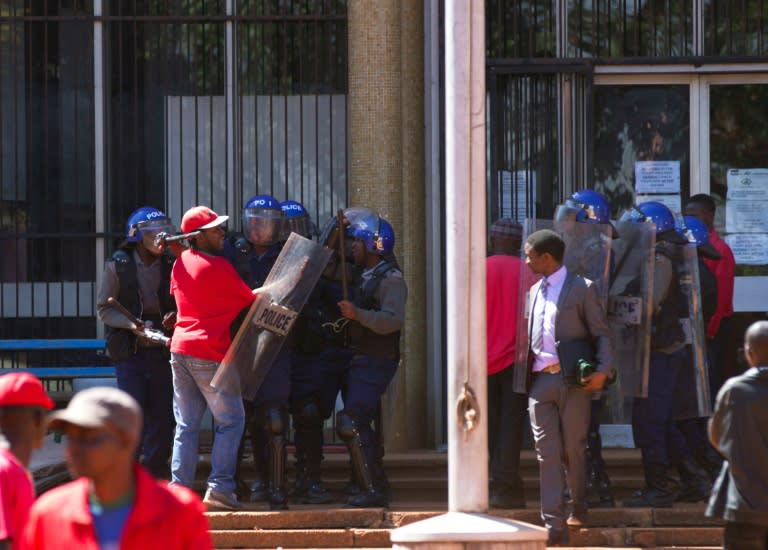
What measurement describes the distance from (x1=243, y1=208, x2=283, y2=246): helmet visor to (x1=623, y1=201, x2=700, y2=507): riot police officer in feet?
8.30

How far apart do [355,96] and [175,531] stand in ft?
25.5

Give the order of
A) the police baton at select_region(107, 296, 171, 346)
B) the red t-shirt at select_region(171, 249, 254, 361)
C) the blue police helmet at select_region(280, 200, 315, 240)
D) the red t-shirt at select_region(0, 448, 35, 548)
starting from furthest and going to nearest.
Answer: the blue police helmet at select_region(280, 200, 315, 240), the police baton at select_region(107, 296, 171, 346), the red t-shirt at select_region(171, 249, 254, 361), the red t-shirt at select_region(0, 448, 35, 548)

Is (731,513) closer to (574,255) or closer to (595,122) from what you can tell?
(574,255)

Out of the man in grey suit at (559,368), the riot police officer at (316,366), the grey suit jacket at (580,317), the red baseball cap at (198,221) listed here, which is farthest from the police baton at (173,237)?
the grey suit jacket at (580,317)

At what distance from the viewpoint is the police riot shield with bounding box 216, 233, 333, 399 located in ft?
31.6

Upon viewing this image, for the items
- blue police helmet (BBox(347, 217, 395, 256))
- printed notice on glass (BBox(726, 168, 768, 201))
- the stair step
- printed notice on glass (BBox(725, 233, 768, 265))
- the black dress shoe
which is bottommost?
the stair step

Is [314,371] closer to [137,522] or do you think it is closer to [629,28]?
[629,28]

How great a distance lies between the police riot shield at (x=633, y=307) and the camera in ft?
31.6

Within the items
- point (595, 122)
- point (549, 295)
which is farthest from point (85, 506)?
point (595, 122)

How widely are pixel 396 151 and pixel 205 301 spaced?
2814mm

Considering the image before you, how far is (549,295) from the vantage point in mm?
9141

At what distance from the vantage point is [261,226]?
10.2 m

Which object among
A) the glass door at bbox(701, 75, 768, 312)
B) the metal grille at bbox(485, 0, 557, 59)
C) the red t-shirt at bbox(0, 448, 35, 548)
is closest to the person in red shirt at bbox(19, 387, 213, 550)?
the red t-shirt at bbox(0, 448, 35, 548)

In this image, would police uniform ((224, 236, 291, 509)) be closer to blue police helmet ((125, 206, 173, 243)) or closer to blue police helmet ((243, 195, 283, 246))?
blue police helmet ((243, 195, 283, 246))
